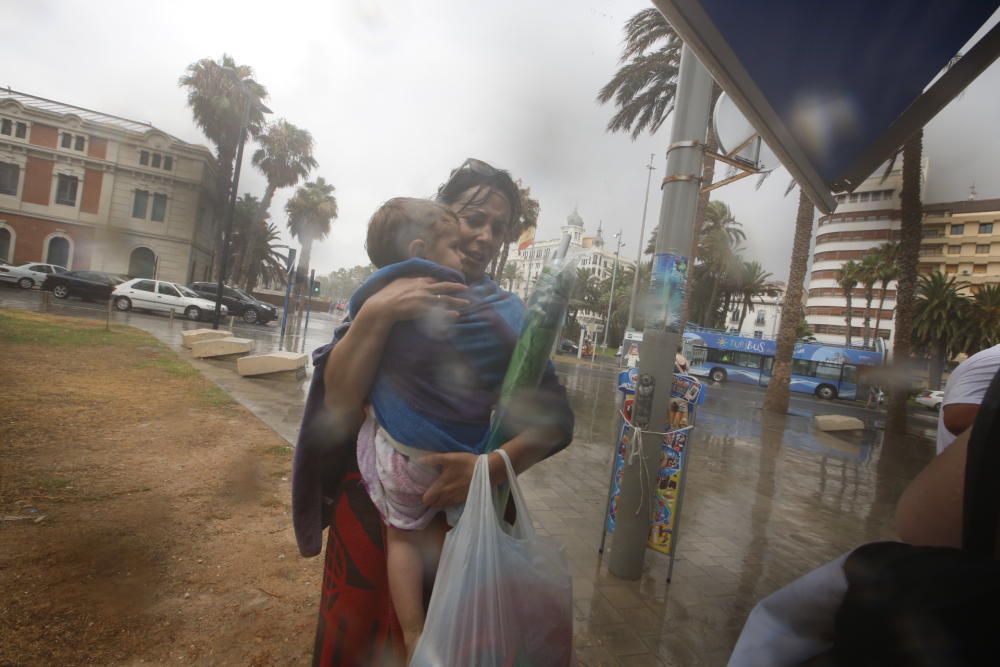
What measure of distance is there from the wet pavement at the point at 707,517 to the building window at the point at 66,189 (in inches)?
163

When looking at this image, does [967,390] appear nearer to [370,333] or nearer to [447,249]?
[447,249]

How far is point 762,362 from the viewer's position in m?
28.8

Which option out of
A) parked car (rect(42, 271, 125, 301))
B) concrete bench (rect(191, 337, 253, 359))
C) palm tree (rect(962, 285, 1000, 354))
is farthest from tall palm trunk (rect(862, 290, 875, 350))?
parked car (rect(42, 271, 125, 301))

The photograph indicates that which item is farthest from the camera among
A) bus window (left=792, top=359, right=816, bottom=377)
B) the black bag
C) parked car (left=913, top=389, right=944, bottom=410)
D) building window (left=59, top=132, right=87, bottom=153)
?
bus window (left=792, top=359, right=816, bottom=377)

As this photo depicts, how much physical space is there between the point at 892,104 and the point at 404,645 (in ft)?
8.90

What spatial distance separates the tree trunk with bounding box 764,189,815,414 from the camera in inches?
577

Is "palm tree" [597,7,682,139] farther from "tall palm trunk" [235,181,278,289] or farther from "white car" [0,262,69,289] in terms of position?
"white car" [0,262,69,289]

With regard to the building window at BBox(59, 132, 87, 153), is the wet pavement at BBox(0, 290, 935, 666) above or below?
below

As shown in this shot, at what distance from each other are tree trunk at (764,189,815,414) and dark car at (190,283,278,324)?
75.3 feet

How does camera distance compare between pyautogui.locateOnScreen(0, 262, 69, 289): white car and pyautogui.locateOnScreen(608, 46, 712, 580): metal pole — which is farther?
pyautogui.locateOnScreen(0, 262, 69, 289): white car

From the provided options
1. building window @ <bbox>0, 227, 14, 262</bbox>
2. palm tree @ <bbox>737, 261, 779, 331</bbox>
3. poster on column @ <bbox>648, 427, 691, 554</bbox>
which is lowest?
poster on column @ <bbox>648, 427, 691, 554</bbox>

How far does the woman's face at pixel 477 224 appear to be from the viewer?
3.58ft

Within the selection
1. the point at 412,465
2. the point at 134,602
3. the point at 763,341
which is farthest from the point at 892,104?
the point at 763,341

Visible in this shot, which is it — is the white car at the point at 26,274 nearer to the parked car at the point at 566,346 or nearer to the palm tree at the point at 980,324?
the parked car at the point at 566,346
